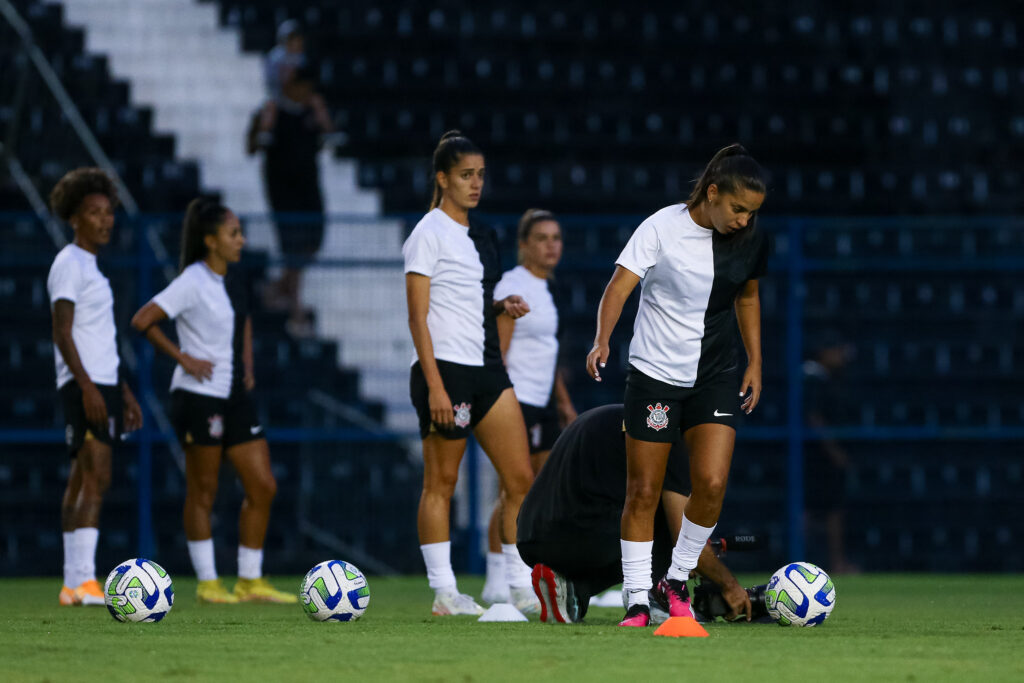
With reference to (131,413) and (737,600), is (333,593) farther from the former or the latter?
(131,413)

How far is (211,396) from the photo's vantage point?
7.88m

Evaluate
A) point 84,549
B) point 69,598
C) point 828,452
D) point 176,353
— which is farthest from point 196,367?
point 828,452

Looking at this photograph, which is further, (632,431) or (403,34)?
(403,34)

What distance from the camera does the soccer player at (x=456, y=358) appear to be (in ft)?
21.1

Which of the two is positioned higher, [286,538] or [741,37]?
[741,37]

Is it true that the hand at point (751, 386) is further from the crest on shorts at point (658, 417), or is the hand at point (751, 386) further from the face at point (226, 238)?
the face at point (226, 238)

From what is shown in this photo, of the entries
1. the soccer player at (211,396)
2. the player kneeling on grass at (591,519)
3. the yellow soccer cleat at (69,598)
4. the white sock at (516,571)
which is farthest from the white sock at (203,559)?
the player kneeling on grass at (591,519)

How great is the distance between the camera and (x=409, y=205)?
13.5 metres

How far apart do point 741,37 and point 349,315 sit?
18.5 ft

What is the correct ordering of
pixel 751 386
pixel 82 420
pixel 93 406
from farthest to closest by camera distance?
pixel 82 420
pixel 93 406
pixel 751 386

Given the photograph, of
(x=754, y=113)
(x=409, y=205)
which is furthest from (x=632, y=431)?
(x=754, y=113)

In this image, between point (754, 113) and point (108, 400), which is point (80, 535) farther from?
point (754, 113)

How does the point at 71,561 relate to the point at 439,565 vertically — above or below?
below

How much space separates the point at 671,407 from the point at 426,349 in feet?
3.61
